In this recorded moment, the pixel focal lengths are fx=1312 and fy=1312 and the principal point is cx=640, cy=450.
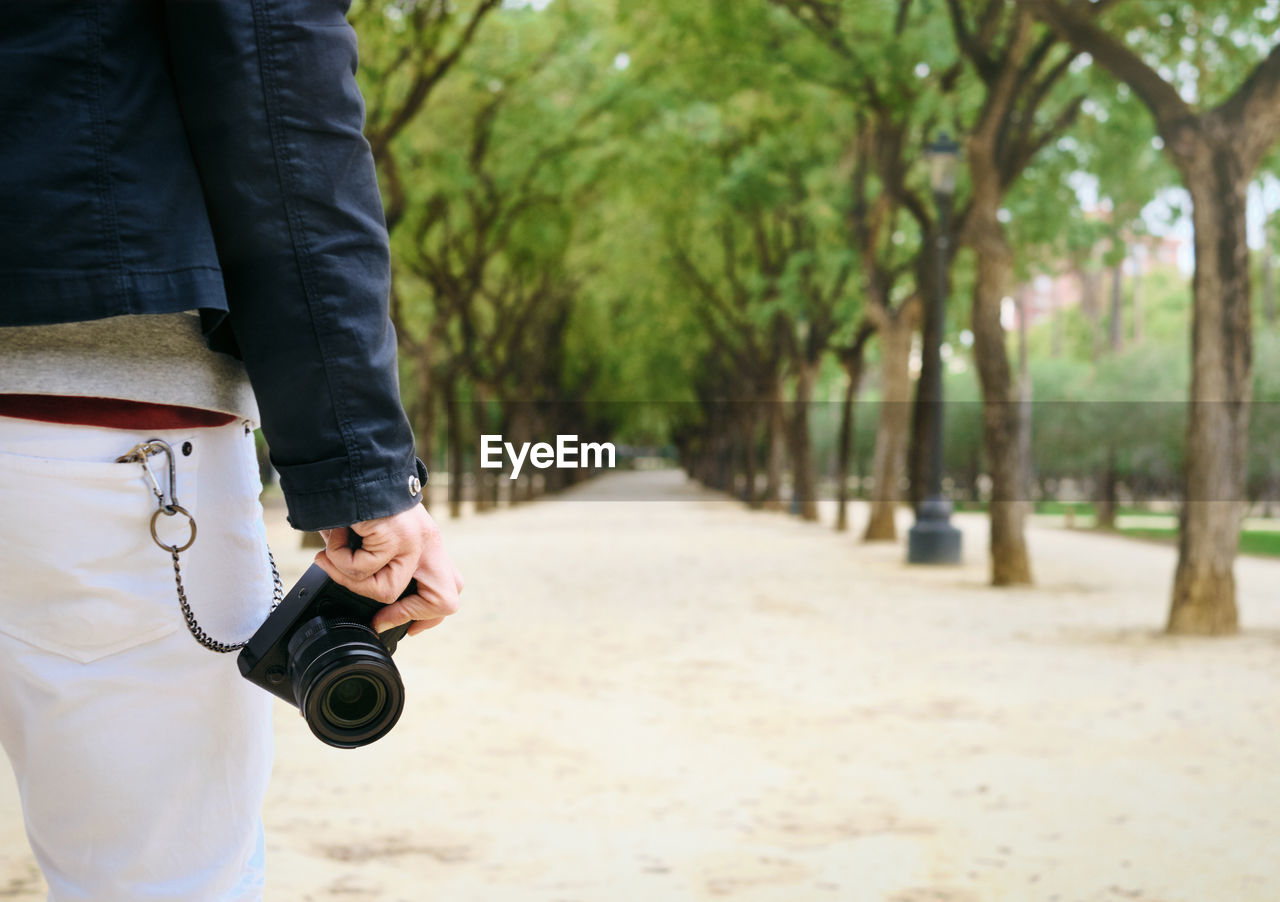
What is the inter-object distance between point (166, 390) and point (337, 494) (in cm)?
24

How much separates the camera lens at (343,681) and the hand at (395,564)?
0.18ft

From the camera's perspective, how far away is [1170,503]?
143ft

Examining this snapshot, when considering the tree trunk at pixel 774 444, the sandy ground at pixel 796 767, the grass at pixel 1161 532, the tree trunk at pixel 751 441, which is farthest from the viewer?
the tree trunk at pixel 751 441

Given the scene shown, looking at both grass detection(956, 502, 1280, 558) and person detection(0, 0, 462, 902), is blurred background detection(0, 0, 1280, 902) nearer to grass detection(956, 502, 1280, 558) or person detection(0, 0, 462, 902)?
grass detection(956, 502, 1280, 558)

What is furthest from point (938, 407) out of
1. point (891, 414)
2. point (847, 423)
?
point (847, 423)

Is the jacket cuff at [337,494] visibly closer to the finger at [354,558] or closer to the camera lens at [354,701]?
the finger at [354,558]

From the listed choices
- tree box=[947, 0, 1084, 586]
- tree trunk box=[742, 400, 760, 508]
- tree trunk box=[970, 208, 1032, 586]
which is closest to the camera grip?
tree box=[947, 0, 1084, 586]

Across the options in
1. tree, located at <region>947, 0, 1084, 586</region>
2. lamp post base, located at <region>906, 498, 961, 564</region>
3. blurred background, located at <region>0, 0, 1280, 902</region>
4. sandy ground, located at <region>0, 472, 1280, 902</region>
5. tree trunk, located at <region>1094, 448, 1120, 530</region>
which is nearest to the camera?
sandy ground, located at <region>0, 472, 1280, 902</region>

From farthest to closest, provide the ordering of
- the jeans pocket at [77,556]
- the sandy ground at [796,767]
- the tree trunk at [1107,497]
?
1. the tree trunk at [1107,497]
2. the sandy ground at [796,767]
3. the jeans pocket at [77,556]

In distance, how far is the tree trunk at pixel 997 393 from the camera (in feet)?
46.9

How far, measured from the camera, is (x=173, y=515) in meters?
1.53

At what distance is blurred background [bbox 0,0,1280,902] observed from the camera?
4773mm

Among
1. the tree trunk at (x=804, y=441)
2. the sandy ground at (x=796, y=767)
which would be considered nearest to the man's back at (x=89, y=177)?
the sandy ground at (x=796, y=767)

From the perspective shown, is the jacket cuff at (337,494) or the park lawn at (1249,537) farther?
the park lawn at (1249,537)
